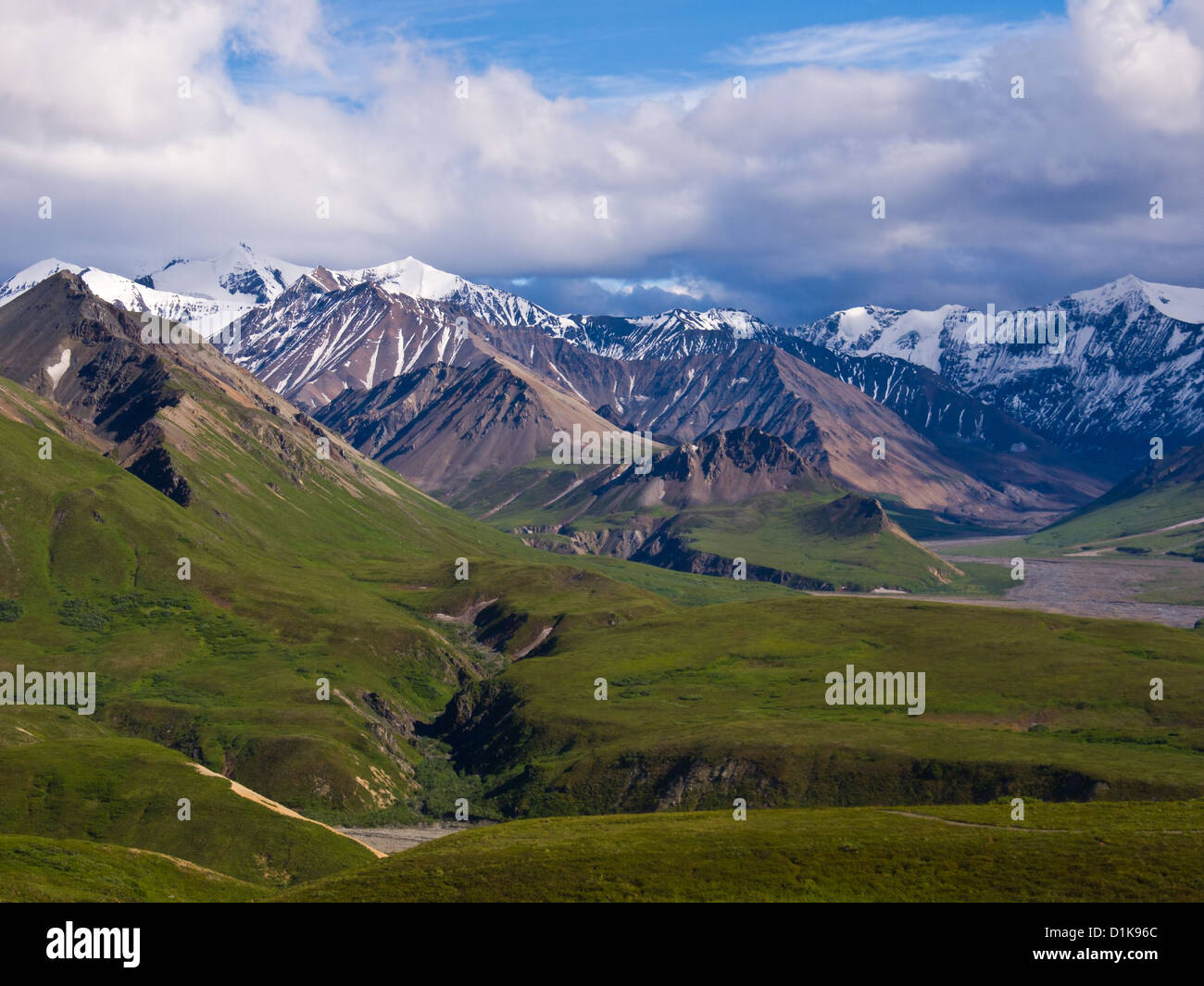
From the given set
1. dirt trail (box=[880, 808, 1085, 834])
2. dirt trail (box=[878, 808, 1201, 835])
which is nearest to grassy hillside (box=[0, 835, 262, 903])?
dirt trail (box=[880, 808, 1085, 834])

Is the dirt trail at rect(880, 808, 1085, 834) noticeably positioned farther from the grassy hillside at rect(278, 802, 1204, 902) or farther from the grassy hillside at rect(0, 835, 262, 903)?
the grassy hillside at rect(0, 835, 262, 903)

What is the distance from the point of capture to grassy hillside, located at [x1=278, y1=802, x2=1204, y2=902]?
4181 inches

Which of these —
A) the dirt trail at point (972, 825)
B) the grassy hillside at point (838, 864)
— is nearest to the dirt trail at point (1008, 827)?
the dirt trail at point (972, 825)

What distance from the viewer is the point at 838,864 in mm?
115375

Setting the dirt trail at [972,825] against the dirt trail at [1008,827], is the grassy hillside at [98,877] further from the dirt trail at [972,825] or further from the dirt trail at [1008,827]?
the dirt trail at [1008,827]

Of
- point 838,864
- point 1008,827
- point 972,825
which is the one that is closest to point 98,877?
point 838,864

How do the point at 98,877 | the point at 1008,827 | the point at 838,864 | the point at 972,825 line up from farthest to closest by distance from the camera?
the point at 972,825 < the point at 98,877 < the point at 1008,827 < the point at 838,864

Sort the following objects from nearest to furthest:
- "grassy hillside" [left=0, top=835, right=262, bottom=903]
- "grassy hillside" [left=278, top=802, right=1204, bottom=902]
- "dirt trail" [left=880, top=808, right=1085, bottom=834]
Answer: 1. "grassy hillside" [left=278, top=802, right=1204, bottom=902]
2. "grassy hillside" [left=0, top=835, right=262, bottom=903]
3. "dirt trail" [left=880, top=808, right=1085, bottom=834]

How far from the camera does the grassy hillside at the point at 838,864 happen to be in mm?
106188

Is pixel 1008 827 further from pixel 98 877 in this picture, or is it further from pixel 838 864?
pixel 98 877
